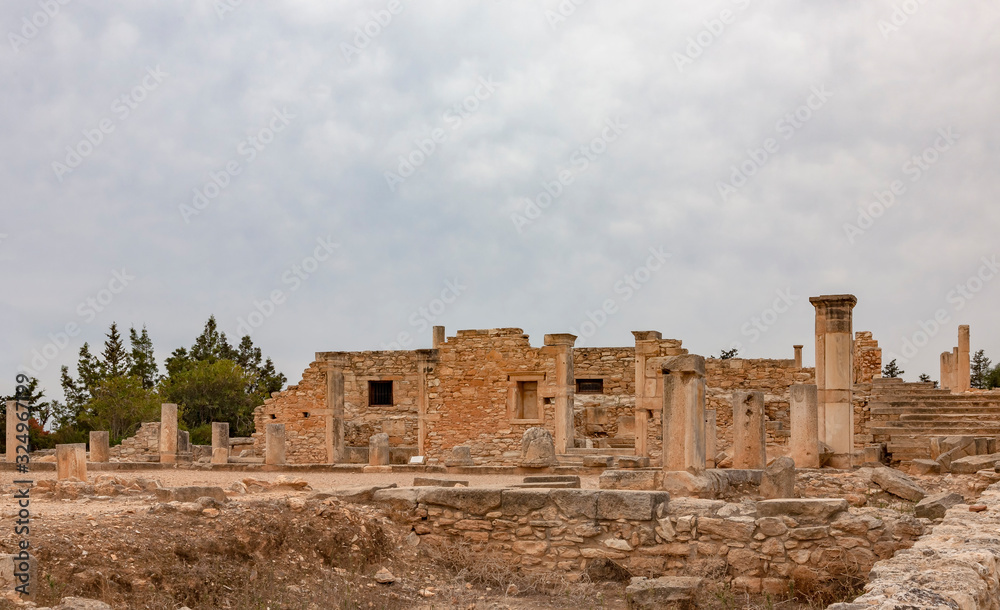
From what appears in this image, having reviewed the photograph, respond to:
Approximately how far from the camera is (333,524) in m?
9.01

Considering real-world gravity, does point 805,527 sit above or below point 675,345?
below

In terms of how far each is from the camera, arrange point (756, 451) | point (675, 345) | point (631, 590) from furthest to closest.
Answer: point (675, 345)
point (756, 451)
point (631, 590)

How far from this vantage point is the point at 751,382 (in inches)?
1062

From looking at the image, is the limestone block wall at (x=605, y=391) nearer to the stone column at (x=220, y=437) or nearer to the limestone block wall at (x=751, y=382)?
the limestone block wall at (x=751, y=382)

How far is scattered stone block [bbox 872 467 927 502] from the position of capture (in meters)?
13.0

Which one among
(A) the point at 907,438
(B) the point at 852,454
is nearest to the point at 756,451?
(B) the point at 852,454

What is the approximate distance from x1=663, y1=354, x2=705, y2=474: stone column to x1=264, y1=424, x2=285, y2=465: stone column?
33.6 ft

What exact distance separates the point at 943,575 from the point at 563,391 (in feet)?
55.0

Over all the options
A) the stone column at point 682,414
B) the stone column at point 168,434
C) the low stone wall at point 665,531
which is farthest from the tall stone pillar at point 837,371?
the stone column at point 168,434

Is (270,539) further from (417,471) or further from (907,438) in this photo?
(907,438)

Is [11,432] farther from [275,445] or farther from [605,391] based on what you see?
[605,391]

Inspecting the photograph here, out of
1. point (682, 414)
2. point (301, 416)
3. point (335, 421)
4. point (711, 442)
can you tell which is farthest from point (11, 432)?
point (682, 414)

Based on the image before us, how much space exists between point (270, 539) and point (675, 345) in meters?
17.4

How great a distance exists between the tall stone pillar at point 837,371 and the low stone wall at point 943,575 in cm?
965
